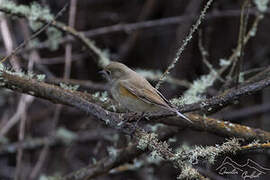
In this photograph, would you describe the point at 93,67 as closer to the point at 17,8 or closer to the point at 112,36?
the point at 112,36

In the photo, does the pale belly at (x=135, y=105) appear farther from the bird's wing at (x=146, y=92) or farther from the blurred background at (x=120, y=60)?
the blurred background at (x=120, y=60)

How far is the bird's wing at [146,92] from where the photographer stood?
8.96ft

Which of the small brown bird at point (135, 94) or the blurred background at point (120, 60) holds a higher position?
the blurred background at point (120, 60)

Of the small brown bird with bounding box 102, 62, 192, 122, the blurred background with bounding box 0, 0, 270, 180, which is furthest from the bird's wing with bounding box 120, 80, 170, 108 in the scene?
the blurred background with bounding box 0, 0, 270, 180

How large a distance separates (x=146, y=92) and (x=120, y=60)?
2.65 m

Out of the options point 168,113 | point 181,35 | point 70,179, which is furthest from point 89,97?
point 181,35

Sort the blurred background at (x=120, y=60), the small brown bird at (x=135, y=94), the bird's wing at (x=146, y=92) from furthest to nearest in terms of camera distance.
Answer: the blurred background at (x=120, y=60) < the small brown bird at (x=135, y=94) < the bird's wing at (x=146, y=92)

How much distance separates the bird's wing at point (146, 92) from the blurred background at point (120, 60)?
5.48ft

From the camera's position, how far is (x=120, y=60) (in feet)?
18.1

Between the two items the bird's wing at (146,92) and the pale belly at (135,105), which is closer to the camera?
the bird's wing at (146,92)

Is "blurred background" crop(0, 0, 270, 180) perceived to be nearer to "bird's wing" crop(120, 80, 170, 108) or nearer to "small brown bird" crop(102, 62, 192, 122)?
"small brown bird" crop(102, 62, 192, 122)

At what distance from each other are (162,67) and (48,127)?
1.95 meters

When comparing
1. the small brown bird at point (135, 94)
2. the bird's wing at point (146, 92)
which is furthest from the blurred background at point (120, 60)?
the bird's wing at point (146, 92)

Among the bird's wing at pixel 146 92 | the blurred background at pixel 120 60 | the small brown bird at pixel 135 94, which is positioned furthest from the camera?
the blurred background at pixel 120 60
